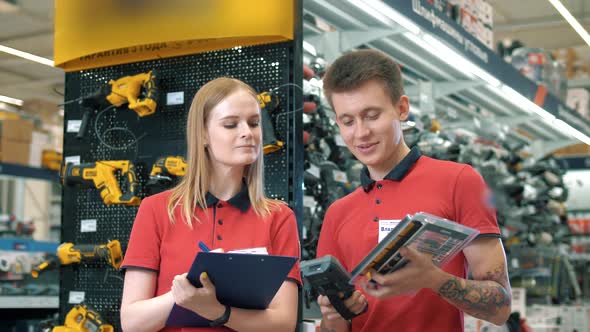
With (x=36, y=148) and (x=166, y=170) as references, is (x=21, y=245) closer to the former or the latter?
(x=36, y=148)

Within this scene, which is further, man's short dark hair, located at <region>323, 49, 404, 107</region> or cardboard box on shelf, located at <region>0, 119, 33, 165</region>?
cardboard box on shelf, located at <region>0, 119, 33, 165</region>

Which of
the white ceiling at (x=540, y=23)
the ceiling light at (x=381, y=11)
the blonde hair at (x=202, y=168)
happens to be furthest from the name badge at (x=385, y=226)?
the white ceiling at (x=540, y=23)

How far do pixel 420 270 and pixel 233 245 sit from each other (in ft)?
2.05

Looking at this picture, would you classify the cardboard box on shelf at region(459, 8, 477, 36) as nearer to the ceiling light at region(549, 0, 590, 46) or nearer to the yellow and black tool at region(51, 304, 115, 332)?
the ceiling light at region(549, 0, 590, 46)

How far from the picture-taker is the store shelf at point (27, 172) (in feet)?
27.5

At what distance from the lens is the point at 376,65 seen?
1.88 meters

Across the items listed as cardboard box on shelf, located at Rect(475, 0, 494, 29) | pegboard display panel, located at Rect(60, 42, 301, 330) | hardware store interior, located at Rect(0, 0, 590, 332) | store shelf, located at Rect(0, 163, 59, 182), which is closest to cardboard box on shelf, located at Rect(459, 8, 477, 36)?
hardware store interior, located at Rect(0, 0, 590, 332)

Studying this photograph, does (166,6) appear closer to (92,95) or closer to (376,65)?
(92,95)

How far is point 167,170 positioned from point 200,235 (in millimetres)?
1683

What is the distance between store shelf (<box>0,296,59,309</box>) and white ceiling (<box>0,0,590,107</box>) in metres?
1.73

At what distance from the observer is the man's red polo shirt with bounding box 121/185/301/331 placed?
197cm

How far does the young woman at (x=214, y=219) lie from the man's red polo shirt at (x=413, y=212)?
0.70ft

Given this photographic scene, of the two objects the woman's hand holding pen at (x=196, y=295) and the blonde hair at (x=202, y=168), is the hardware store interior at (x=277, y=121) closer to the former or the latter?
the blonde hair at (x=202, y=168)

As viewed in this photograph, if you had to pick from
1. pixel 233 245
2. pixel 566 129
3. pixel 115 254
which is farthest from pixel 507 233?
pixel 233 245
